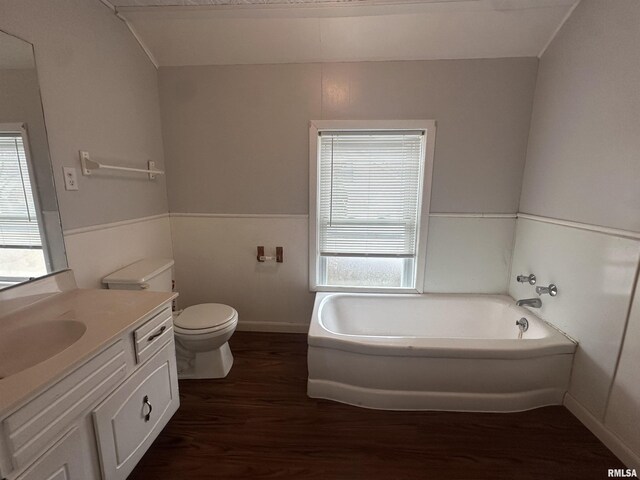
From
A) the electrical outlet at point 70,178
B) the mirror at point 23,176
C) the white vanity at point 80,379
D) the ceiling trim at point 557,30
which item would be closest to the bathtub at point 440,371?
the white vanity at point 80,379

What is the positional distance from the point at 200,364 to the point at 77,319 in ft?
3.08

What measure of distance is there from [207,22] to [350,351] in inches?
90.4

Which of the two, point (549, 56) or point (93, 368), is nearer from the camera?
point (93, 368)

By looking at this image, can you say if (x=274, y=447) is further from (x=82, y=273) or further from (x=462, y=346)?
(x=82, y=273)


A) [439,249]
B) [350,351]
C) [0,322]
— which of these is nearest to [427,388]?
[350,351]

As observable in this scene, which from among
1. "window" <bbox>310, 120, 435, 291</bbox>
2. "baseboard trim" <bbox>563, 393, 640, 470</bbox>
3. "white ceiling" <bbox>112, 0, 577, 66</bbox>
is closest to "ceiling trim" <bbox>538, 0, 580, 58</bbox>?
"white ceiling" <bbox>112, 0, 577, 66</bbox>

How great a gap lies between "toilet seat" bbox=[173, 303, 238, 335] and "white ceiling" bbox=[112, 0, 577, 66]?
5.96ft

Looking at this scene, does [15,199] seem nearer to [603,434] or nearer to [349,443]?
[349,443]

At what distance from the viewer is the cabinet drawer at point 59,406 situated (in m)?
0.71

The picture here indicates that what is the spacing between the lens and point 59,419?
82 cm

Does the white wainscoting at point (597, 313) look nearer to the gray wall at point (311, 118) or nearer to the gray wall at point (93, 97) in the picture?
the gray wall at point (311, 118)

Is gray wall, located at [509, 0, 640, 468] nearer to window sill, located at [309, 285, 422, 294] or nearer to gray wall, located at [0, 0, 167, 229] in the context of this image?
window sill, located at [309, 285, 422, 294]

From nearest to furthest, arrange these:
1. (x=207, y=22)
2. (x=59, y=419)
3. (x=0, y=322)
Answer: (x=59, y=419) < (x=0, y=322) < (x=207, y=22)

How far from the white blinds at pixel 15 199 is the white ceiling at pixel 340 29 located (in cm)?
114
